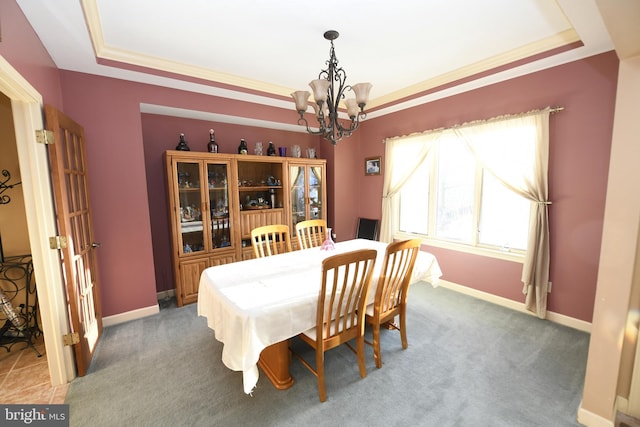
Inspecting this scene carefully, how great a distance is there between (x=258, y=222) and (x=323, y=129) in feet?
6.16

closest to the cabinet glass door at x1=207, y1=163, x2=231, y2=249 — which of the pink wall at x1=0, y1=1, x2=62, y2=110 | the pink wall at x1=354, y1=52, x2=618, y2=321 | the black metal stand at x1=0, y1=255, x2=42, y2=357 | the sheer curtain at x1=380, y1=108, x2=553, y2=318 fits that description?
the pink wall at x1=0, y1=1, x2=62, y2=110

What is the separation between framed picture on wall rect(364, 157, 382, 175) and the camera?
4.25 meters

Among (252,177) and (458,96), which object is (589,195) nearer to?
(458,96)

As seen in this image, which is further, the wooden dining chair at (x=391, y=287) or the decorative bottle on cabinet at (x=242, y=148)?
the decorative bottle on cabinet at (x=242, y=148)

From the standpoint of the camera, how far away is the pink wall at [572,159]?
229 cm

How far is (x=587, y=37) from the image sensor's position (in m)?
1.98

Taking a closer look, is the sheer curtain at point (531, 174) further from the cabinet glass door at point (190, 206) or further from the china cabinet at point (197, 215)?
the cabinet glass door at point (190, 206)

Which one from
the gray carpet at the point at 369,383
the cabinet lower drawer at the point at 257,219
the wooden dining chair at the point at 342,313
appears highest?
the cabinet lower drawer at the point at 257,219

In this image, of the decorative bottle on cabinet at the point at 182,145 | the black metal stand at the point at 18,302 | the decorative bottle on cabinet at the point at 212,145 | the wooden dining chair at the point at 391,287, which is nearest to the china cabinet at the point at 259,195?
the decorative bottle on cabinet at the point at 212,145

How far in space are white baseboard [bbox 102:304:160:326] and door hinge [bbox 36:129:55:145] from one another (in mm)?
Result: 1819

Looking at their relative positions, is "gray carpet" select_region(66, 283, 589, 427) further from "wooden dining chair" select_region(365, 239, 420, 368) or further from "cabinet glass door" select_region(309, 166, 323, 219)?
"cabinet glass door" select_region(309, 166, 323, 219)

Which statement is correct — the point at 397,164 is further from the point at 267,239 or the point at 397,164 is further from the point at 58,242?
the point at 58,242

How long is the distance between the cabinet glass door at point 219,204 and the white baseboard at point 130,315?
2.93ft

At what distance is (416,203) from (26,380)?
→ 4.29m
